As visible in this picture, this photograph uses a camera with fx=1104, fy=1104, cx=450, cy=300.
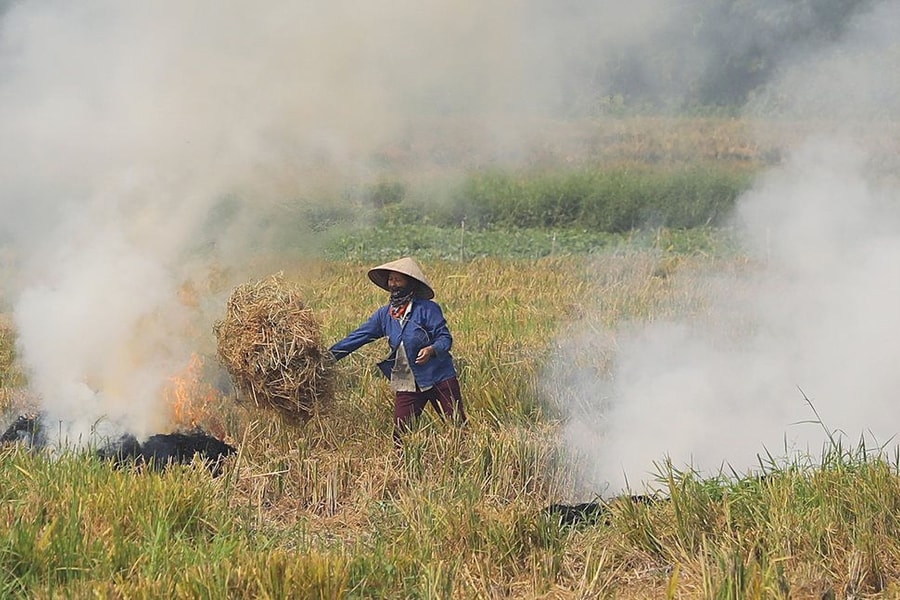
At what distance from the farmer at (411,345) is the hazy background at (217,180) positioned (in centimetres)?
88

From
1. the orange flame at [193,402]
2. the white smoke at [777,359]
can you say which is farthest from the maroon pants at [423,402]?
the orange flame at [193,402]

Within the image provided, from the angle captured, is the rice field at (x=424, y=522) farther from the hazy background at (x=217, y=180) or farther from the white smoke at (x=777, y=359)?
the hazy background at (x=217, y=180)

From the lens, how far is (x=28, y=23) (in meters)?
7.79

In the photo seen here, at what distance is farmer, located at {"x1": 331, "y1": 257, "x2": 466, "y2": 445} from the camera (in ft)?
20.8

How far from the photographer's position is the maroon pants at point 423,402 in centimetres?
641

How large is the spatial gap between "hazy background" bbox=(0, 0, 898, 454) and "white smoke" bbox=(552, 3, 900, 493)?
0.10ft

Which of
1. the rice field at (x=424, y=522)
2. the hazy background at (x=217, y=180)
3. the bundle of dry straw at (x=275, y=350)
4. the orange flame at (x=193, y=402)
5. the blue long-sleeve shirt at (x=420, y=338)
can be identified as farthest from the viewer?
the hazy background at (x=217, y=180)

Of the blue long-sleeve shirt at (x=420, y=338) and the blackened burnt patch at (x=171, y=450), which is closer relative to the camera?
the blackened burnt patch at (x=171, y=450)

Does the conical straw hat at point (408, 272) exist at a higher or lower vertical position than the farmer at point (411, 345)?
higher

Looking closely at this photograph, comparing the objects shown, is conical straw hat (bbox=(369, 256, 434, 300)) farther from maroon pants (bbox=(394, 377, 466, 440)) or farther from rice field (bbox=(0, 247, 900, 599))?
rice field (bbox=(0, 247, 900, 599))

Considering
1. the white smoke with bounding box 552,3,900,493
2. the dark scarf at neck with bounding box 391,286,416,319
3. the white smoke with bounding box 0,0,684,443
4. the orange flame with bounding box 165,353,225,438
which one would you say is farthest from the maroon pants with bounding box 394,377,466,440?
the white smoke with bounding box 0,0,684,443

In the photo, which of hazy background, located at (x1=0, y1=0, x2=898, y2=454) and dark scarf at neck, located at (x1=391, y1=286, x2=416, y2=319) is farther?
hazy background, located at (x1=0, y1=0, x2=898, y2=454)

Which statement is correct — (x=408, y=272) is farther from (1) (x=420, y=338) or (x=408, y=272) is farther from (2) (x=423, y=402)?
(2) (x=423, y=402)

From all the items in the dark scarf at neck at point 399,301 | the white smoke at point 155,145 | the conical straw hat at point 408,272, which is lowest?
the dark scarf at neck at point 399,301
